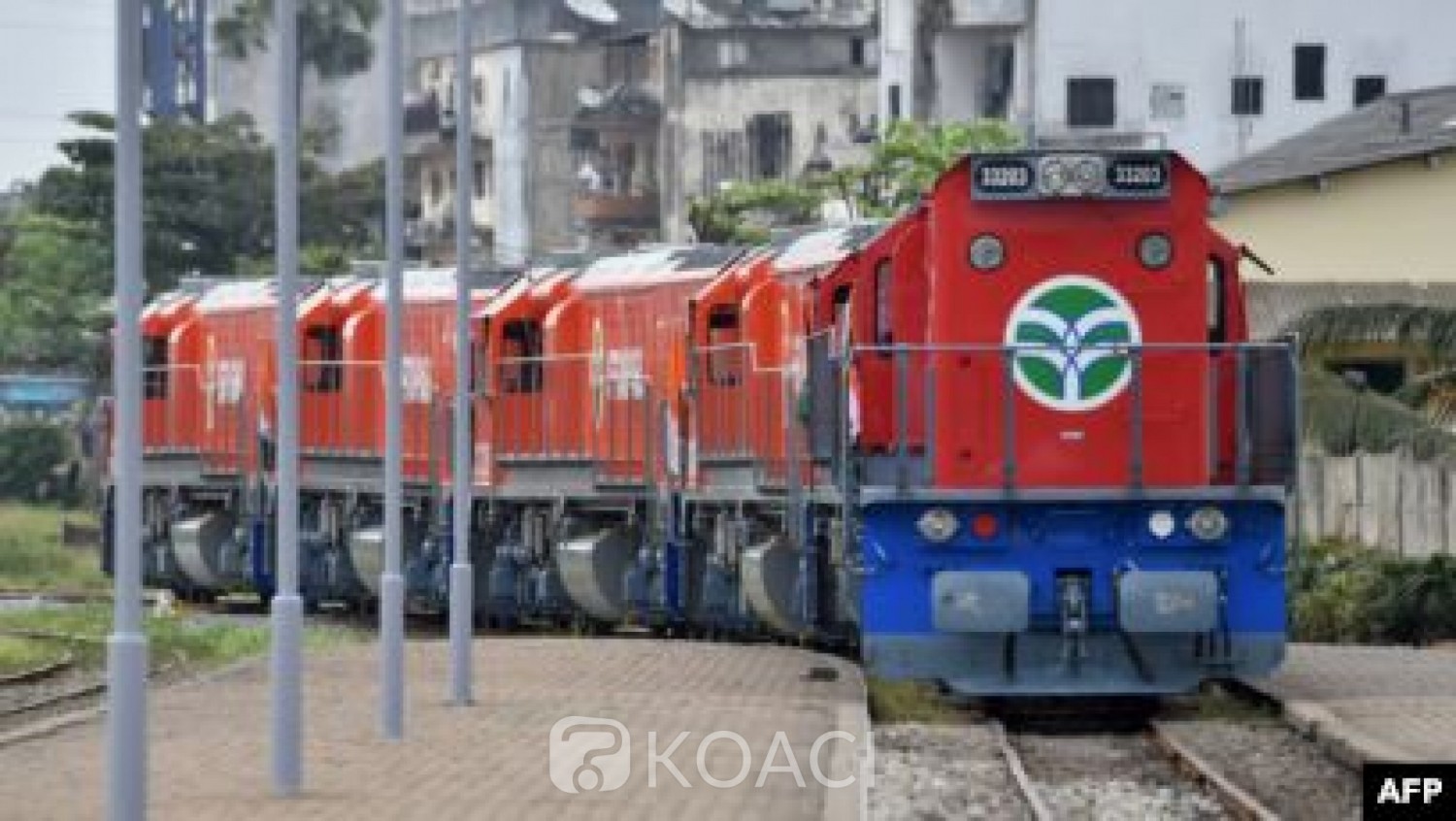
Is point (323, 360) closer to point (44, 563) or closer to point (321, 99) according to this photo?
point (44, 563)

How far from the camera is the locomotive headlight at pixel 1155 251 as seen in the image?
2219 cm

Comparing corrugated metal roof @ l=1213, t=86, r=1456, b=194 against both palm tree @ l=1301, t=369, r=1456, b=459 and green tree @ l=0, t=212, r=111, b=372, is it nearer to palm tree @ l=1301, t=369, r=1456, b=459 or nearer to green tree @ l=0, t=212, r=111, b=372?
palm tree @ l=1301, t=369, r=1456, b=459

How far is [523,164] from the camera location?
93875 mm

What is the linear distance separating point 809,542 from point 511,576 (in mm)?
12049

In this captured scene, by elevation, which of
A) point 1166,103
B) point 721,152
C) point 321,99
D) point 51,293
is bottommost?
point 51,293

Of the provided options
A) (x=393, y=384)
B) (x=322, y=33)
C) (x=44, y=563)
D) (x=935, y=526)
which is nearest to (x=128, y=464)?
(x=393, y=384)

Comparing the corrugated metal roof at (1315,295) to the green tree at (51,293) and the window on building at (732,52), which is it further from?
the window on building at (732,52)

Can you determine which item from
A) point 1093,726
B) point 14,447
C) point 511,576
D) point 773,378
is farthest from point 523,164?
point 1093,726

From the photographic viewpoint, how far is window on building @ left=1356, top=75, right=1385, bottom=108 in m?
79.9

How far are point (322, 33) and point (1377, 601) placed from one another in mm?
67171

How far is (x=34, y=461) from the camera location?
79.5 m

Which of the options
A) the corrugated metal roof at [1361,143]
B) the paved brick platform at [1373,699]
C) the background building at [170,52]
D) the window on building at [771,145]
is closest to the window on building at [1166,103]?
the window on building at [771,145]

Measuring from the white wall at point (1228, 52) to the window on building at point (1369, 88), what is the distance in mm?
156

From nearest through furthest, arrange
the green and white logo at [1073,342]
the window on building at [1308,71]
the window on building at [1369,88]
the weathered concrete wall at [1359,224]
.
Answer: the green and white logo at [1073,342], the weathered concrete wall at [1359,224], the window on building at [1308,71], the window on building at [1369,88]
